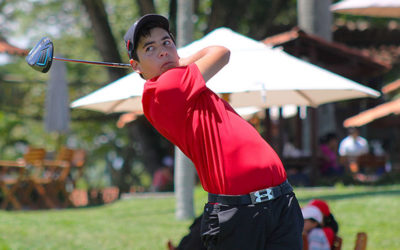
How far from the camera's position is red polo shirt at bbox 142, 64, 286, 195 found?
2.70m

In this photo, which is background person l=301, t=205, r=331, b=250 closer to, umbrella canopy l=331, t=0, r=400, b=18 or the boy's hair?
umbrella canopy l=331, t=0, r=400, b=18

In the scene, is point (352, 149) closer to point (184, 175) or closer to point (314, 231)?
point (184, 175)

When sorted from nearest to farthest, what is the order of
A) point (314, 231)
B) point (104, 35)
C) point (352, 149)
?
1. point (314, 231)
2. point (352, 149)
3. point (104, 35)

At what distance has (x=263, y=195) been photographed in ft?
8.88

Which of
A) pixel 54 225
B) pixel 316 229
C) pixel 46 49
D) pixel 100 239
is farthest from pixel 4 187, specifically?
pixel 46 49

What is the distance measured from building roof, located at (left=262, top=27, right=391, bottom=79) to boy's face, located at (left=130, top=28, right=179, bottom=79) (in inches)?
485

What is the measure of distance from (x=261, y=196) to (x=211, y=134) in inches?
12.4

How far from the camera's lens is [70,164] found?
14.5 meters

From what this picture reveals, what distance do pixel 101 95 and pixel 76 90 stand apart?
2044cm

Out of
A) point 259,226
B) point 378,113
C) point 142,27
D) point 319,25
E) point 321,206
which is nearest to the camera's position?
point 259,226

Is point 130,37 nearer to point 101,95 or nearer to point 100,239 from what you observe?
point 101,95

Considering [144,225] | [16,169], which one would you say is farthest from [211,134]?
[16,169]

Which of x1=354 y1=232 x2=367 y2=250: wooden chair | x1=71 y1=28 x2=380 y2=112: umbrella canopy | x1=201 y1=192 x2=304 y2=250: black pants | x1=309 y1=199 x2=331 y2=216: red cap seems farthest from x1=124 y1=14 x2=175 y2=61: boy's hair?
x1=309 y1=199 x2=331 y2=216: red cap

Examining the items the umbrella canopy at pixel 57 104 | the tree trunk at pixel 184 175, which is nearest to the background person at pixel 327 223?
the tree trunk at pixel 184 175
